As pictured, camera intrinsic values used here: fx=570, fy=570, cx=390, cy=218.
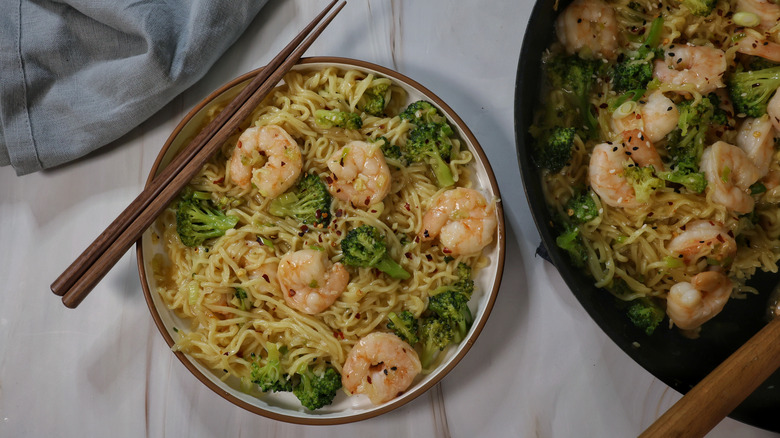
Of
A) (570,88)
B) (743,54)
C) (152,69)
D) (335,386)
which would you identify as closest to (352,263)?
(335,386)

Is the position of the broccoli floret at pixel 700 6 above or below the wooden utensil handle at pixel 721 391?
above

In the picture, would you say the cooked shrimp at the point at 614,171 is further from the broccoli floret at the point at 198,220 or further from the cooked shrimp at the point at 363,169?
the broccoli floret at the point at 198,220

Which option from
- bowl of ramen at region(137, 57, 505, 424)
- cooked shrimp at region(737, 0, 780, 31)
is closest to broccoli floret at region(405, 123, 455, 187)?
bowl of ramen at region(137, 57, 505, 424)

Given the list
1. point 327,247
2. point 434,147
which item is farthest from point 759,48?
point 327,247

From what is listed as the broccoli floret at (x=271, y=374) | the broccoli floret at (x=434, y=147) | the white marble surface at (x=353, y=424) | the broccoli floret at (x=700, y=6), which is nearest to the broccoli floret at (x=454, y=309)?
the white marble surface at (x=353, y=424)

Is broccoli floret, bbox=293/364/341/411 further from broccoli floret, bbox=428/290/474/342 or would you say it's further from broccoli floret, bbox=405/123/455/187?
broccoli floret, bbox=405/123/455/187

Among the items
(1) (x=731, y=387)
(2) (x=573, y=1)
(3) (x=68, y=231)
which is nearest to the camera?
(1) (x=731, y=387)

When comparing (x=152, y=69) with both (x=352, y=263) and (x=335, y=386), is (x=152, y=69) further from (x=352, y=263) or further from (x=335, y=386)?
(x=335, y=386)
